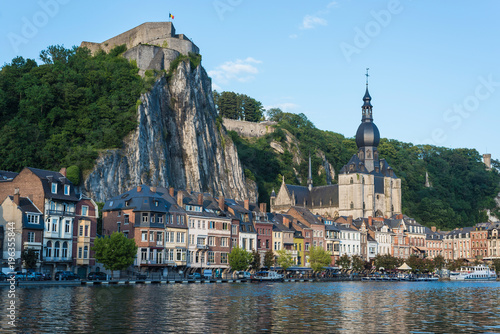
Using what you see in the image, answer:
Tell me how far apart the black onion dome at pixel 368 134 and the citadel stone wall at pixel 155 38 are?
42.7m

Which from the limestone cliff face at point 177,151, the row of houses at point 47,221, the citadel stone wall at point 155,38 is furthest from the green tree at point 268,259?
the citadel stone wall at point 155,38

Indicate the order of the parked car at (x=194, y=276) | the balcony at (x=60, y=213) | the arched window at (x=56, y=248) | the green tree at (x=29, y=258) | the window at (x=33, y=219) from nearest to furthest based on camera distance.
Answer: the green tree at (x=29, y=258) < the window at (x=33, y=219) < the balcony at (x=60, y=213) < the arched window at (x=56, y=248) < the parked car at (x=194, y=276)

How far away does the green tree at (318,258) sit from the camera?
95806mm

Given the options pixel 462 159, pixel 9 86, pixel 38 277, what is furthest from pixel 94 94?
pixel 462 159

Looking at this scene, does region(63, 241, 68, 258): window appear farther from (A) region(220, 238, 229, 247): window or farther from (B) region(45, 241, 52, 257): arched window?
(A) region(220, 238, 229, 247): window

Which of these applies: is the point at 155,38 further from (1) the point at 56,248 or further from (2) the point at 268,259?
(1) the point at 56,248

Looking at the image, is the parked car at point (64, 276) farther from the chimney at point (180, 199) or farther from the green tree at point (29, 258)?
the chimney at point (180, 199)

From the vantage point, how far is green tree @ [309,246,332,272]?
95.8 meters

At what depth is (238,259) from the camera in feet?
266

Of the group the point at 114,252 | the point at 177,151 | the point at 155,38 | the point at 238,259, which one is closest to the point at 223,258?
the point at 238,259

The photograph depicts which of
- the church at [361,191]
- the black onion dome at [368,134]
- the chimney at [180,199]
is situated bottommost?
the chimney at [180,199]

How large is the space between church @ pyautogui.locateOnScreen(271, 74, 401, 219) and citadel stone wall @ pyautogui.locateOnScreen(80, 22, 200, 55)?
4007 centimetres

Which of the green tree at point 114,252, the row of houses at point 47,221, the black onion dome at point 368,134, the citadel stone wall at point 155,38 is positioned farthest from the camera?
the black onion dome at point 368,134

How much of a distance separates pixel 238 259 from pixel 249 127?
278 ft
